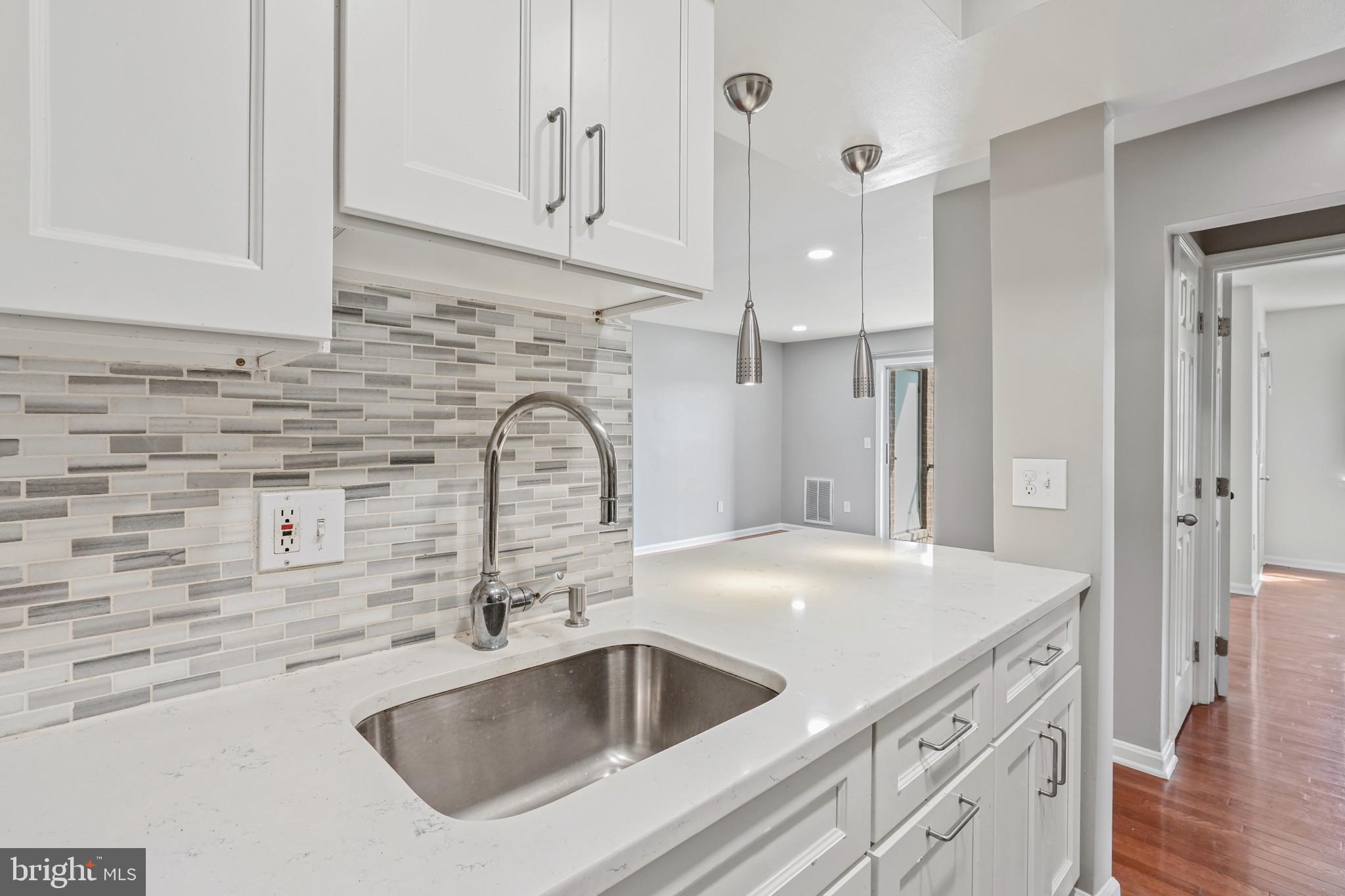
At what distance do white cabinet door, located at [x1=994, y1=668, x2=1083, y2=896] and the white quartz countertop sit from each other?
0.29 meters

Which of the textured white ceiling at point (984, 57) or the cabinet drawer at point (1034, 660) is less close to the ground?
the textured white ceiling at point (984, 57)

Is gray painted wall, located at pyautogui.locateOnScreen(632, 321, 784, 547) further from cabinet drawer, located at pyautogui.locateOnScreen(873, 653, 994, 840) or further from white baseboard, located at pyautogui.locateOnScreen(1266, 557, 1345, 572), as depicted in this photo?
cabinet drawer, located at pyautogui.locateOnScreen(873, 653, 994, 840)

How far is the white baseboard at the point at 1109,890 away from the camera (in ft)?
5.47

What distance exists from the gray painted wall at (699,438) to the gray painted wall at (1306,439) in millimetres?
→ 4642

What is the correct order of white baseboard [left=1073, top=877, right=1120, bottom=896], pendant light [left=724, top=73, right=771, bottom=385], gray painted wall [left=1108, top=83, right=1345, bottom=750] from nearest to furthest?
1. pendant light [left=724, top=73, right=771, bottom=385]
2. white baseboard [left=1073, top=877, right=1120, bottom=896]
3. gray painted wall [left=1108, top=83, right=1345, bottom=750]

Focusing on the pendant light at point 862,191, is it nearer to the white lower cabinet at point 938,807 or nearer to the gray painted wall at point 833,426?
the white lower cabinet at point 938,807

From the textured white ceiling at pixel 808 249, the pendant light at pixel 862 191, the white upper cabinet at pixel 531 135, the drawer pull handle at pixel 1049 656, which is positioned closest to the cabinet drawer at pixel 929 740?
the drawer pull handle at pixel 1049 656

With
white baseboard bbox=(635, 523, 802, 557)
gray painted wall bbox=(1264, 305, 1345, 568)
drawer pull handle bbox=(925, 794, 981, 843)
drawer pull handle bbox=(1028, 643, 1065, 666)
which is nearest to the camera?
drawer pull handle bbox=(925, 794, 981, 843)

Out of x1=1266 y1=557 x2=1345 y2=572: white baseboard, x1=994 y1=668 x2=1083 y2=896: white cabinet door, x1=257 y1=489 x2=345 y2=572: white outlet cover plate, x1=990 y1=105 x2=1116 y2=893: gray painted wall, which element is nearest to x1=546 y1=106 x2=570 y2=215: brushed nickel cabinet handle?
x1=257 y1=489 x2=345 y2=572: white outlet cover plate

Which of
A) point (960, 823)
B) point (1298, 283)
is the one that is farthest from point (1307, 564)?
point (960, 823)

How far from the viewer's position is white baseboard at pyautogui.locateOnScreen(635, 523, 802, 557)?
648 centimetres

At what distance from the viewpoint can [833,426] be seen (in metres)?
7.42

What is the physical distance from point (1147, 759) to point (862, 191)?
234 centimetres

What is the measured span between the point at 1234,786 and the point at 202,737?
310cm
